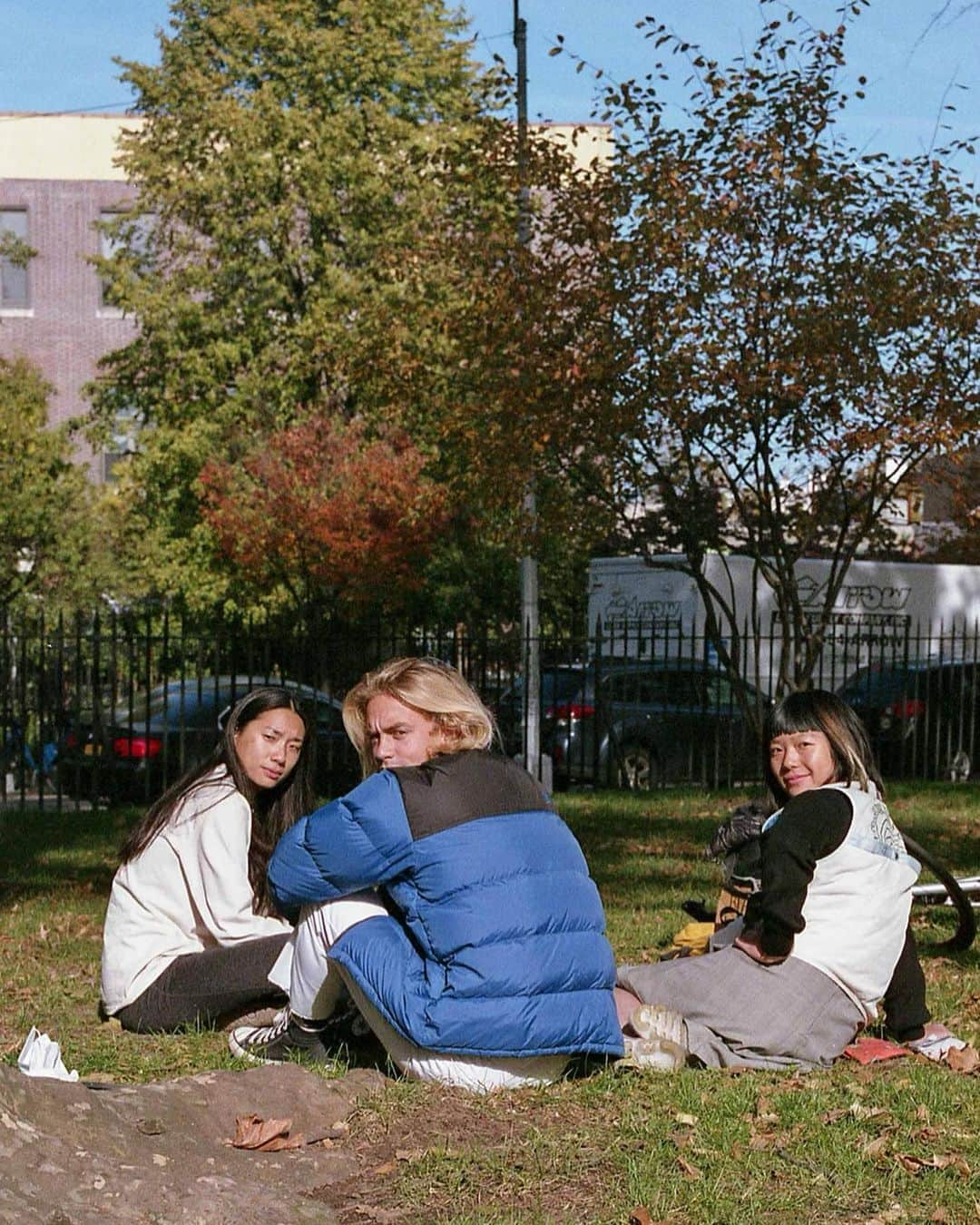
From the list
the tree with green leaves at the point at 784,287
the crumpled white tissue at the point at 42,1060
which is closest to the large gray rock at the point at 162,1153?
the crumpled white tissue at the point at 42,1060

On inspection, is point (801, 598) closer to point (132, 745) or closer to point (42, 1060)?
point (132, 745)

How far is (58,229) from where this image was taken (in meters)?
49.2

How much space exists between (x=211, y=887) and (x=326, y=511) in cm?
2405

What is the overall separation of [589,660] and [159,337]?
16.2 metres

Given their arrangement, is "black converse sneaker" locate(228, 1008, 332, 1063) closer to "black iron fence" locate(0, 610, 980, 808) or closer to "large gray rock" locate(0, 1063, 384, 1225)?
"large gray rock" locate(0, 1063, 384, 1225)

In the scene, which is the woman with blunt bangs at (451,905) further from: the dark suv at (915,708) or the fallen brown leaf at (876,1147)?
the dark suv at (915,708)

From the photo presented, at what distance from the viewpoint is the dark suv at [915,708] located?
20.6m

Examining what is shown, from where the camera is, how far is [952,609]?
27.4 meters

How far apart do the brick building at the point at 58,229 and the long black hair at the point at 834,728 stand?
147ft

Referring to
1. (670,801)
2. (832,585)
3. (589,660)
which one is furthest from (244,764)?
(589,660)

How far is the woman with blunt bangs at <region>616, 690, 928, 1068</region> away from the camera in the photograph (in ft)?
18.0

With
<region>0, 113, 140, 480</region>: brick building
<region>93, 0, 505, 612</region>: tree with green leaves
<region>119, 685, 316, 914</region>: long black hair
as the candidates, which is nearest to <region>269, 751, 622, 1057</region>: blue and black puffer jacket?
<region>119, 685, 316, 914</region>: long black hair

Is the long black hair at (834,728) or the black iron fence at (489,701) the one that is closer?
the long black hair at (834,728)

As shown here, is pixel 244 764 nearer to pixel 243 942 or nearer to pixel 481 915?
pixel 243 942
